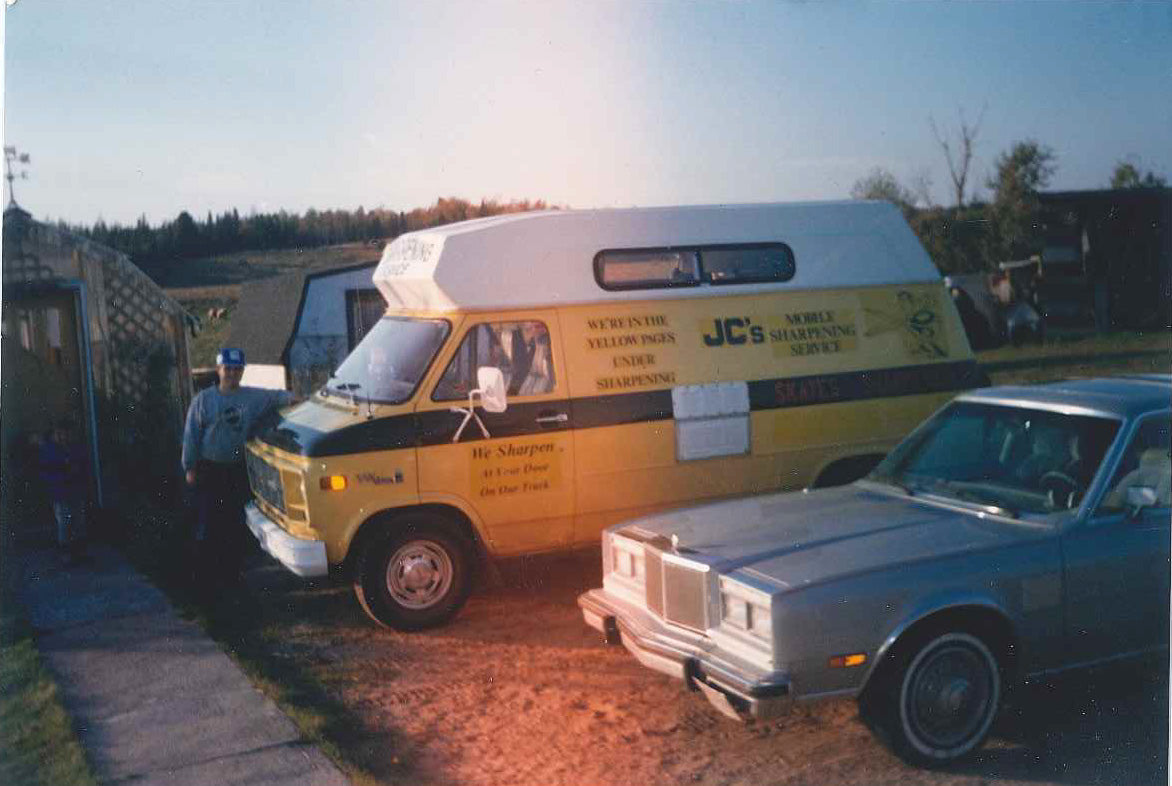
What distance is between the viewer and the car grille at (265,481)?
7.48 metres

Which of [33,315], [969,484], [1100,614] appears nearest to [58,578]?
[33,315]

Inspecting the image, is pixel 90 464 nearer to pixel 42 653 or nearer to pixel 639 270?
pixel 42 653

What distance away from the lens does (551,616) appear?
25.0 feet

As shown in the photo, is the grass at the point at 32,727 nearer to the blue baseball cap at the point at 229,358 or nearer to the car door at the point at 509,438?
the blue baseball cap at the point at 229,358

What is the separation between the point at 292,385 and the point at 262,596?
7.09 m

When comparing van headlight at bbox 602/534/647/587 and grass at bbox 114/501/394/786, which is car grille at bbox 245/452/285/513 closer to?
grass at bbox 114/501/394/786

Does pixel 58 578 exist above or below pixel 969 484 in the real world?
below

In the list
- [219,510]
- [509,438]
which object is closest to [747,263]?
[509,438]

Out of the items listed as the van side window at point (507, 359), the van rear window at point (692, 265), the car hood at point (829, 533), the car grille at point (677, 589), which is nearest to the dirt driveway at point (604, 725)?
the car grille at point (677, 589)

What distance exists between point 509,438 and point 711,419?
4.63ft

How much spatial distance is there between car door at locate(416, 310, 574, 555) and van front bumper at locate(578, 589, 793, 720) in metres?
1.57

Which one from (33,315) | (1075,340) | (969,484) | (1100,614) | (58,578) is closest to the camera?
(1100,614)

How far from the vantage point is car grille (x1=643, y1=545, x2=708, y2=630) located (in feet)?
16.6

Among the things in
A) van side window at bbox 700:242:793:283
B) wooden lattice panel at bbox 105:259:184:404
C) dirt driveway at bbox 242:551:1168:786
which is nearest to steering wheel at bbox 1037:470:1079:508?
dirt driveway at bbox 242:551:1168:786
